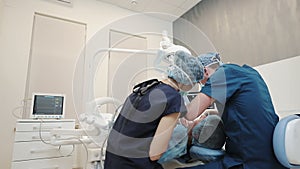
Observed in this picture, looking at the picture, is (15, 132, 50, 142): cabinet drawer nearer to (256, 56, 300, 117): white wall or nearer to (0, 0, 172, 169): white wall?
(0, 0, 172, 169): white wall

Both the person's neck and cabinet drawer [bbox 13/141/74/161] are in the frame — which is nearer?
the person's neck

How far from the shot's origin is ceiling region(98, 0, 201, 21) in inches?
113

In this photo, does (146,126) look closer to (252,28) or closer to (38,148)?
(38,148)

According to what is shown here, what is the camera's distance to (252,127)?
0.93m

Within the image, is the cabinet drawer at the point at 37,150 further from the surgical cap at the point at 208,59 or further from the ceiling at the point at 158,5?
the ceiling at the point at 158,5

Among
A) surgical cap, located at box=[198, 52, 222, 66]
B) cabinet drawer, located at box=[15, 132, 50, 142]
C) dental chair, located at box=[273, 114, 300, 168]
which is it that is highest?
surgical cap, located at box=[198, 52, 222, 66]

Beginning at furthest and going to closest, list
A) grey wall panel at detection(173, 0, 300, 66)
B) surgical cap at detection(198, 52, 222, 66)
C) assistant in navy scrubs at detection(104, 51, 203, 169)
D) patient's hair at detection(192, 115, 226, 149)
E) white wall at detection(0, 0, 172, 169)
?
white wall at detection(0, 0, 172, 169) → grey wall panel at detection(173, 0, 300, 66) → surgical cap at detection(198, 52, 222, 66) → patient's hair at detection(192, 115, 226, 149) → assistant in navy scrubs at detection(104, 51, 203, 169)

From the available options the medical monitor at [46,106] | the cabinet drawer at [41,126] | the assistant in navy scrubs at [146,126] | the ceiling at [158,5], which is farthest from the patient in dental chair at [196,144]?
the ceiling at [158,5]

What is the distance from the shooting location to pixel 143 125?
83cm

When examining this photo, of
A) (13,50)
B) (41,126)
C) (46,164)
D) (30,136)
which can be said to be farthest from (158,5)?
(46,164)

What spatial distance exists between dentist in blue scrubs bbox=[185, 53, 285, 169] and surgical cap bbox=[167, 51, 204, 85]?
80 mm

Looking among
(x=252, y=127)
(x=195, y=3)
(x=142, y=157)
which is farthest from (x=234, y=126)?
(x=195, y=3)

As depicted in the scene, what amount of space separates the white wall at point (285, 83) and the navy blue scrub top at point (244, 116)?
927 millimetres

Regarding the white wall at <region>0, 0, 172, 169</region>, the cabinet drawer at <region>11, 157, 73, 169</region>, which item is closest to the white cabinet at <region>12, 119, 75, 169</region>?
the cabinet drawer at <region>11, 157, 73, 169</region>
